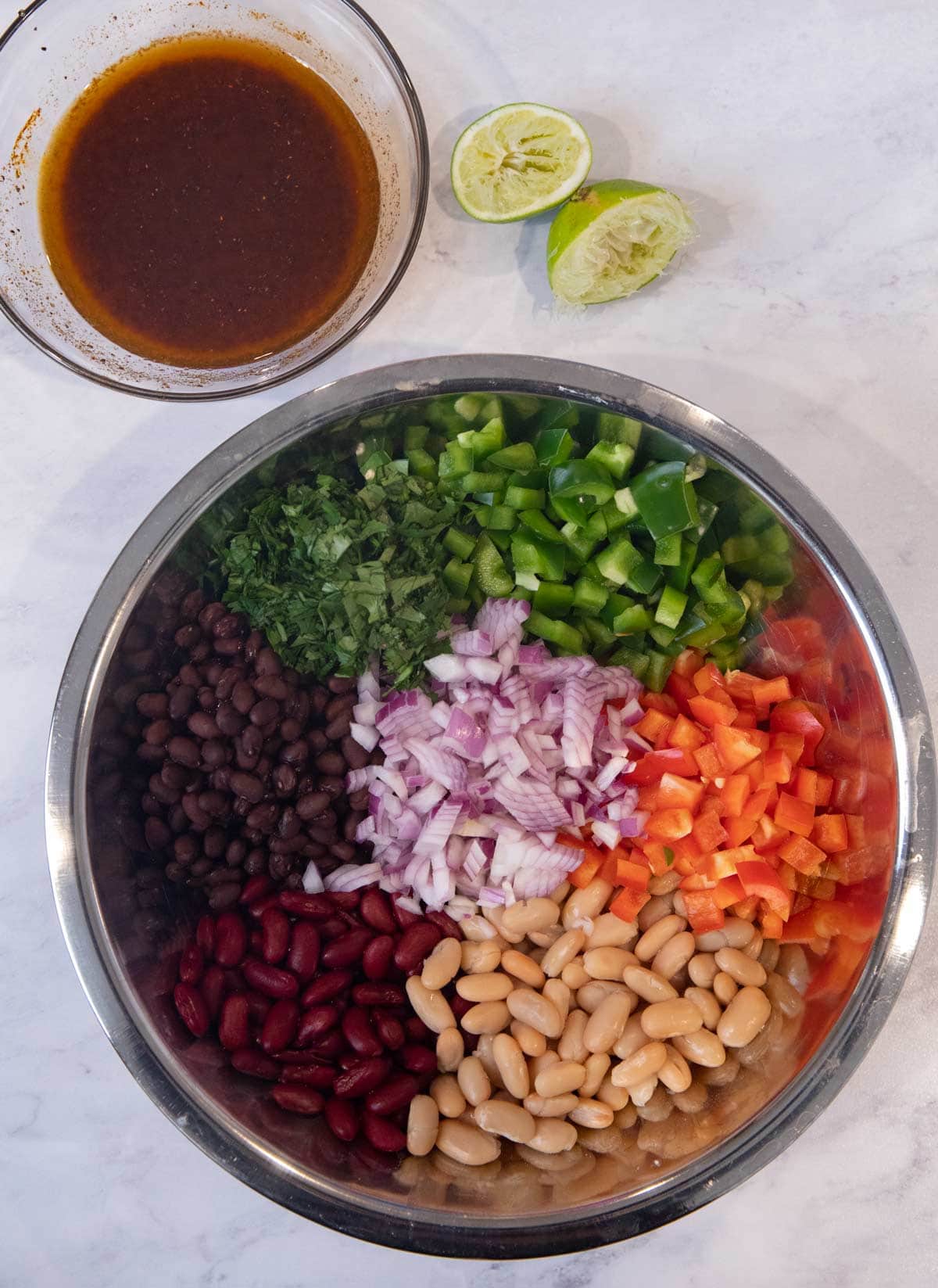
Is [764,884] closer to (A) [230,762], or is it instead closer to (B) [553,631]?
(B) [553,631]

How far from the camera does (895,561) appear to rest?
1849mm

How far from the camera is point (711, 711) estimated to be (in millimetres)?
1645

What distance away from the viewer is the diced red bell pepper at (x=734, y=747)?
5.24 ft

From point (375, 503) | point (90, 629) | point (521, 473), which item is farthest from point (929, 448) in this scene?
point (90, 629)

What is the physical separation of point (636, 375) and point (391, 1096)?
1390 mm

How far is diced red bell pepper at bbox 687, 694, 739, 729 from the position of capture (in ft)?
5.36

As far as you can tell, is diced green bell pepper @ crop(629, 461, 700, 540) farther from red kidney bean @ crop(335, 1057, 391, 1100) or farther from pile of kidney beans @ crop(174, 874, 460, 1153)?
red kidney bean @ crop(335, 1057, 391, 1100)

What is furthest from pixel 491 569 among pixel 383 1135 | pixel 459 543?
pixel 383 1135

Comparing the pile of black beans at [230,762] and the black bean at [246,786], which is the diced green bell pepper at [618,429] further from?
the black bean at [246,786]

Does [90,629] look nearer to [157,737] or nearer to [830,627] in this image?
[157,737]

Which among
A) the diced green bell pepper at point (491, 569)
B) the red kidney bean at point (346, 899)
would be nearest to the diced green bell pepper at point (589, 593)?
the diced green bell pepper at point (491, 569)

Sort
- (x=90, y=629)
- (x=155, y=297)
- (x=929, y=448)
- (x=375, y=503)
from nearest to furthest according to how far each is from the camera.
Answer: (x=90, y=629) < (x=375, y=503) < (x=155, y=297) < (x=929, y=448)

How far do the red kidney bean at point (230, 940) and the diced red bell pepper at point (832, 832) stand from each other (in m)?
1.03

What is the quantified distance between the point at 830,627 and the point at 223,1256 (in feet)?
5.47
